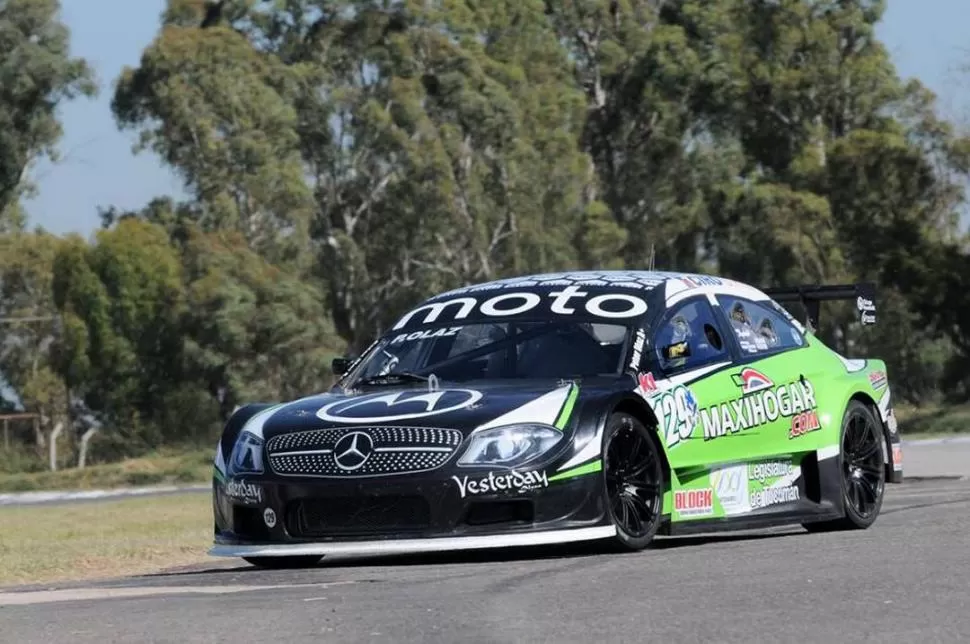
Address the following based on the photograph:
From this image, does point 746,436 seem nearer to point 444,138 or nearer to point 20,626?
point 20,626

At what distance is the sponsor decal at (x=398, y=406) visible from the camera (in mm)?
9250

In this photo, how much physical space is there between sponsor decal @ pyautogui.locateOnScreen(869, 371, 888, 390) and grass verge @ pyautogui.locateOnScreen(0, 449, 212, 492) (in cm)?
3283

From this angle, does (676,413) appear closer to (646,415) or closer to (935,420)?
(646,415)

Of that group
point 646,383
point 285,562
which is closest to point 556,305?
point 646,383

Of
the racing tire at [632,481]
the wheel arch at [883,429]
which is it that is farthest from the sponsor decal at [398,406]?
the wheel arch at [883,429]

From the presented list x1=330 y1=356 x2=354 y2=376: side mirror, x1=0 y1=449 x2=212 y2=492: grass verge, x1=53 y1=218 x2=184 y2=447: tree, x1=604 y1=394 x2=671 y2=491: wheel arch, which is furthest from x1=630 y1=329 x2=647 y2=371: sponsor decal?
x1=53 y1=218 x2=184 y2=447: tree

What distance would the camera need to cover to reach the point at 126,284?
5662 cm

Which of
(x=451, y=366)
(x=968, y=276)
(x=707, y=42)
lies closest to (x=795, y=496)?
(x=451, y=366)

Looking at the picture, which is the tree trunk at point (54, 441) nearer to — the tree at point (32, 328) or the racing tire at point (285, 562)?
the tree at point (32, 328)

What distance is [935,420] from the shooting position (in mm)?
45312

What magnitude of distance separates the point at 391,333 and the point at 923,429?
34173mm

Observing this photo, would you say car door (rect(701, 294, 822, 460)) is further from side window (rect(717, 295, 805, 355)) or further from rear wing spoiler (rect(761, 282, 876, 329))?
rear wing spoiler (rect(761, 282, 876, 329))

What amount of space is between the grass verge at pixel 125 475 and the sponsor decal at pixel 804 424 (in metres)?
33.7

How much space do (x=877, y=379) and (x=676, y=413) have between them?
2334 millimetres
